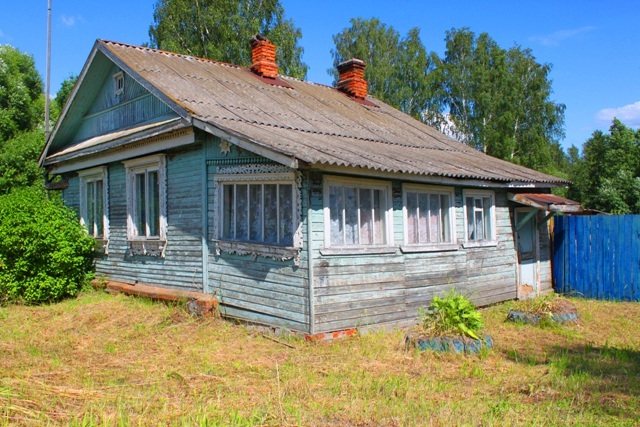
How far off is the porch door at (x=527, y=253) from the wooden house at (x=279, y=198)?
0.14 ft

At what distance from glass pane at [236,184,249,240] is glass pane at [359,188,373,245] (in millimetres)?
1751

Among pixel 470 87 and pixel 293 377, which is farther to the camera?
pixel 470 87

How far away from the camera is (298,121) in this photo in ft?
33.5

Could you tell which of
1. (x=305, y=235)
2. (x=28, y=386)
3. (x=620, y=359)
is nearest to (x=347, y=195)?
(x=305, y=235)

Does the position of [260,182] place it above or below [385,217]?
above

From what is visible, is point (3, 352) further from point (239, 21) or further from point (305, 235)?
point (239, 21)

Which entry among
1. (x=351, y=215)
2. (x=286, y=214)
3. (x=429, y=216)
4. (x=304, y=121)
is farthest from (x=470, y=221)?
(x=286, y=214)

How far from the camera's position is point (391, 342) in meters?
7.38

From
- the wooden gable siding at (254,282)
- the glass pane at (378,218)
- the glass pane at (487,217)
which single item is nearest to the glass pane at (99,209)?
the wooden gable siding at (254,282)

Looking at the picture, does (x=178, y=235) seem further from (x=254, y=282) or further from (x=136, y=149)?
(x=254, y=282)

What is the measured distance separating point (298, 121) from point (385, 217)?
284 cm

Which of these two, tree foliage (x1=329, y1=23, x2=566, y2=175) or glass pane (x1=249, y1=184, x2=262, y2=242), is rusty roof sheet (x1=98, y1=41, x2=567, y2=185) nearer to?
glass pane (x1=249, y1=184, x2=262, y2=242)

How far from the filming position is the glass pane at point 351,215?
314 inches

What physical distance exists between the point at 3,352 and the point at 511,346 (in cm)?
670
